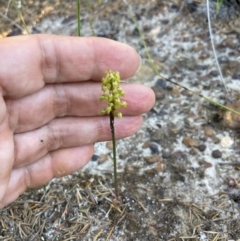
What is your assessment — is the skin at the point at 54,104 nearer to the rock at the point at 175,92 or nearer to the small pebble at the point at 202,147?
the small pebble at the point at 202,147

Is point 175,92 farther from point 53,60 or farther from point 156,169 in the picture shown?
point 53,60

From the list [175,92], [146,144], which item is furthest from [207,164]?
[175,92]

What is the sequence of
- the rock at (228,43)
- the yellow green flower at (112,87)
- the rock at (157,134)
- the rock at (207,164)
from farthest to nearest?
the rock at (228,43), the rock at (157,134), the rock at (207,164), the yellow green flower at (112,87)

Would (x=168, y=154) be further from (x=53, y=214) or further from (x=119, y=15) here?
(x=119, y=15)

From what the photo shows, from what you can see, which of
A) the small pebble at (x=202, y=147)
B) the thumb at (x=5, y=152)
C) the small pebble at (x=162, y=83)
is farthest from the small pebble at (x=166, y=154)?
the thumb at (x=5, y=152)

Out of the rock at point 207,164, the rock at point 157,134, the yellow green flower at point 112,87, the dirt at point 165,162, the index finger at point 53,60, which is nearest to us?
the yellow green flower at point 112,87

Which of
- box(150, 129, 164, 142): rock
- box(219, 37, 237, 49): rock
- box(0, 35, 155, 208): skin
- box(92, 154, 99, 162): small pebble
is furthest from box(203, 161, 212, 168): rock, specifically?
box(219, 37, 237, 49): rock
